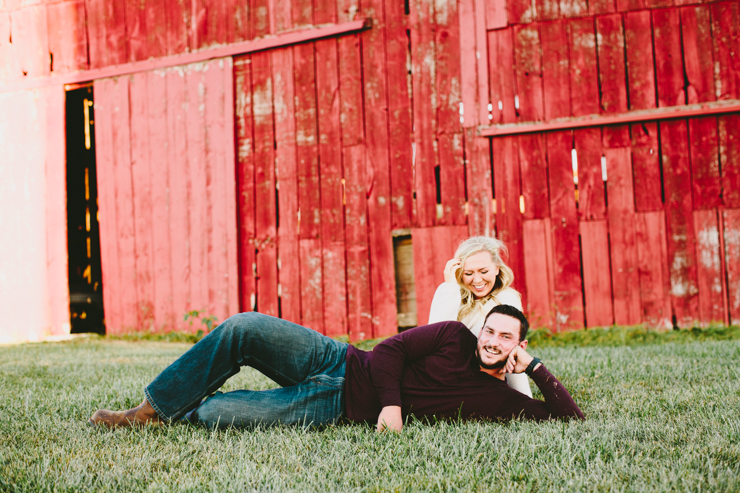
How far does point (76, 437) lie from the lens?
7.72ft

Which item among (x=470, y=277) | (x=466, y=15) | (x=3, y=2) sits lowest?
(x=470, y=277)

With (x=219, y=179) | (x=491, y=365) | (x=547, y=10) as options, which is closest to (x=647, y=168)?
(x=547, y=10)

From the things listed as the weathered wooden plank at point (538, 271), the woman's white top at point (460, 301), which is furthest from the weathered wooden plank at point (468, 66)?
the woman's white top at point (460, 301)

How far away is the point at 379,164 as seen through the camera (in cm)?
627

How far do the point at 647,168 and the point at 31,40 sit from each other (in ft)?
25.8

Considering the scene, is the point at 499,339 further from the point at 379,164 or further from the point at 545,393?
the point at 379,164

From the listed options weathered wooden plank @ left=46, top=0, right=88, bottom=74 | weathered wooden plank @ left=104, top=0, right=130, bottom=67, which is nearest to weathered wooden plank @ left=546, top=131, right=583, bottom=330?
weathered wooden plank @ left=104, top=0, right=130, bottom=67

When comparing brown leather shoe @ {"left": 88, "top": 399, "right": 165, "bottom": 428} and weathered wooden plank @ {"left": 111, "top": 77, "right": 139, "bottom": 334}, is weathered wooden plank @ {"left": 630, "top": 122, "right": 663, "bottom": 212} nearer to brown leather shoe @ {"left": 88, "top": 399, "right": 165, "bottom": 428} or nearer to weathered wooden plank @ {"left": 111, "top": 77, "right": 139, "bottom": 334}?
brown leather shoe @ {"left": 88, "top": 399, "right": 165, "bottom": 428}

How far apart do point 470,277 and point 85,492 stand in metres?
2.13

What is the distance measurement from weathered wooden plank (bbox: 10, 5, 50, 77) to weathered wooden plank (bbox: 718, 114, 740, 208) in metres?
8.23

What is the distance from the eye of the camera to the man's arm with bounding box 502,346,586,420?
2.52 m

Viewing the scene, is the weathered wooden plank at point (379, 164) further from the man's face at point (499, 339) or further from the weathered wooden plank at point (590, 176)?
the man's face at point (499, 339)

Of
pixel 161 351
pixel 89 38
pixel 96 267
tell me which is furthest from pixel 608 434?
pixel 96 267

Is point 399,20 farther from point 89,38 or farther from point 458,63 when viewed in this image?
point 89,38
